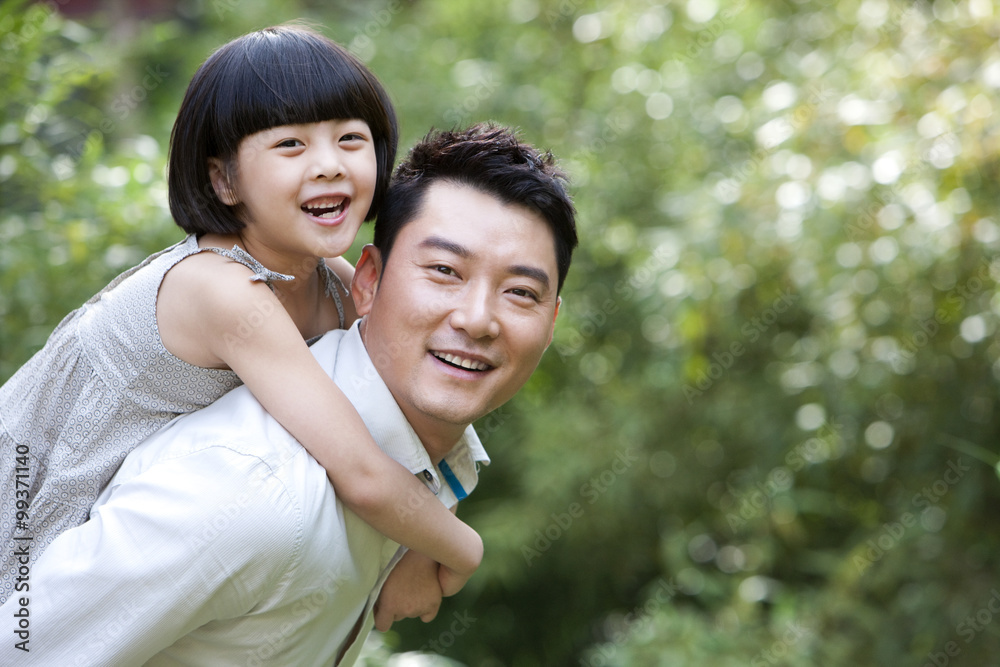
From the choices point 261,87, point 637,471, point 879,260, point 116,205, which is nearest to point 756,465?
point 637,471

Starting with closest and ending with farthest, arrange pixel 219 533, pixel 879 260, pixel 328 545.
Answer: pixel 219 533 < pixel 328 545 < pixel 879 260

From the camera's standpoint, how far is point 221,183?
1669 millimetres

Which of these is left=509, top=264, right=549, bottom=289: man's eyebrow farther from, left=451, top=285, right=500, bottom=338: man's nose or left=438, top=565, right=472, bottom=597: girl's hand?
left=438, top=565, right=472, bottom=597: girl's hand

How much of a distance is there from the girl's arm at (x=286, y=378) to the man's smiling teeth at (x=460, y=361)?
186 mm

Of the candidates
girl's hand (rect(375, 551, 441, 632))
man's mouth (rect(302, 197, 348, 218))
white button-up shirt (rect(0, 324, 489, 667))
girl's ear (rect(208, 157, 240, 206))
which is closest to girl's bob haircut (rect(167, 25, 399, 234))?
girl's ear (rect(208, 157, 240, 206))

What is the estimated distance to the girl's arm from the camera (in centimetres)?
151

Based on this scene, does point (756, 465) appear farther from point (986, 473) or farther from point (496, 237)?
point (496, 237)

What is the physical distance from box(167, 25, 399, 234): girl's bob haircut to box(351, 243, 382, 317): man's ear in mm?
239

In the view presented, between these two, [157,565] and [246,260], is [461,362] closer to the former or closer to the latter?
[246,260]

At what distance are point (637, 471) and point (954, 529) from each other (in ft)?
5.62

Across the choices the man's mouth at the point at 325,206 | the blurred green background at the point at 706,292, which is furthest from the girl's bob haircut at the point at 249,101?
the blurred green background at the point at 706,292

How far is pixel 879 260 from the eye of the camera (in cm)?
321

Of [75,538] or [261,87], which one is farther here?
[261,87]

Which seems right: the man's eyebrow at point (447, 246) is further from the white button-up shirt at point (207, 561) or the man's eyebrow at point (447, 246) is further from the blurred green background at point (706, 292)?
the blurred green background at point (706, 292)
